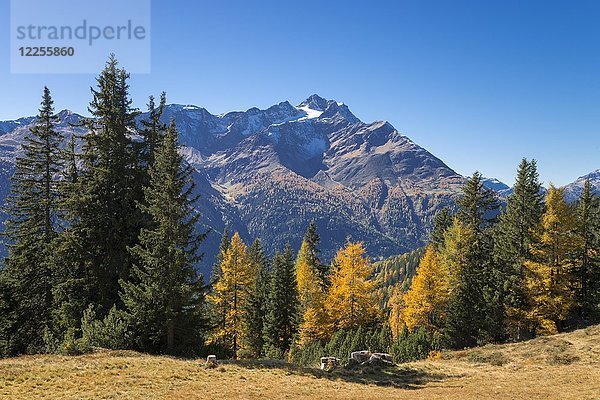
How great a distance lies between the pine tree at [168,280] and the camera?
2783cm

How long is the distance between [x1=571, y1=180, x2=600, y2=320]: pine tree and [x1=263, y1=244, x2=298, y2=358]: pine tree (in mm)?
32462

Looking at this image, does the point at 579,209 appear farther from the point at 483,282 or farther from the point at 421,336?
the point at 421,336

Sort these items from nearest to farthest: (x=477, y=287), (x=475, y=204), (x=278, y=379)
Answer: (x=278, y=379) → (x=477, y=287) → (x=475, y=204)

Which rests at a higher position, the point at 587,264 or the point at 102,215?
the point at 102,215

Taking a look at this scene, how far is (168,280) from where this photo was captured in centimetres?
2789

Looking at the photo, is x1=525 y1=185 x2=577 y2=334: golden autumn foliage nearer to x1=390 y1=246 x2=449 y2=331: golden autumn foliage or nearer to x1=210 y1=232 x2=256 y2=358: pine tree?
x1=390 y1=246 x2=449 y2=331: golden autumn foliage

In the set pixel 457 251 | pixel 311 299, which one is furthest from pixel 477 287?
pixel 311 299

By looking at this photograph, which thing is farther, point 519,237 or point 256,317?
point 256,317

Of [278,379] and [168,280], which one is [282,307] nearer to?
[168,280]

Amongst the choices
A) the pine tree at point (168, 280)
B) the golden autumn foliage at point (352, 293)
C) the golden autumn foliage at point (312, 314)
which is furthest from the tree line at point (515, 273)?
the pine tree at point (168, 280)

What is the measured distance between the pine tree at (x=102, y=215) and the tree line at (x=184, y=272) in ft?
0.37

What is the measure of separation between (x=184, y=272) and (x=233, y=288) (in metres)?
21.4

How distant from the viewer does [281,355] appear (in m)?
47.5

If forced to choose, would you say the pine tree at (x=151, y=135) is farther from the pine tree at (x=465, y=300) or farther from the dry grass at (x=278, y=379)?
the pine tree at (x=465, y=300)
